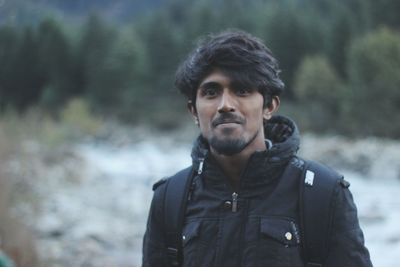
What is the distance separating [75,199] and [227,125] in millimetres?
11034

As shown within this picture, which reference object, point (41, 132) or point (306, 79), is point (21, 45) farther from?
point (306, 79)

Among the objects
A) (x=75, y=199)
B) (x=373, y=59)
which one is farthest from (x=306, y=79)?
(x=75, y=199)

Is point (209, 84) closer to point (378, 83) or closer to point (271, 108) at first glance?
point (271, 108)

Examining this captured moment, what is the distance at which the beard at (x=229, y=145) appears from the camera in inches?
56.7

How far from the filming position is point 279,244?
4.38 ft

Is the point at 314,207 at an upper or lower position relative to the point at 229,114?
lower

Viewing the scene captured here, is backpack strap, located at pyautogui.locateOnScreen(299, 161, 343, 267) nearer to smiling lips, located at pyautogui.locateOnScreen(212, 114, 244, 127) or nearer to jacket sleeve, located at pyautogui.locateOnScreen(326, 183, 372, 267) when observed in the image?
jacket sleeve, located at pyautogui.locateOnScreen(326, 183, 372, 267)

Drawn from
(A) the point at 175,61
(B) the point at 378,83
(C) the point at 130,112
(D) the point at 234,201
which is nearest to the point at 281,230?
(D) the point at 234,201

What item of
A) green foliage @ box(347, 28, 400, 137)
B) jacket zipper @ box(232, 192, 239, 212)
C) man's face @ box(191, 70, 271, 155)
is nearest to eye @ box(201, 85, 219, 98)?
man's face @ box(191, 70, 271, 155)

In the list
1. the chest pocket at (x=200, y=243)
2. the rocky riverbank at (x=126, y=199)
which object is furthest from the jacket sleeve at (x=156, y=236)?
the rocky riverbank at (x=126, y=199)

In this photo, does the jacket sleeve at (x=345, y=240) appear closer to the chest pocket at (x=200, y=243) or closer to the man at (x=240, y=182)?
the man at (x=240, y=182)

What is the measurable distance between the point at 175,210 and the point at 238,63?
0.39 m

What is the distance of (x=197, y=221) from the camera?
1.43 metres

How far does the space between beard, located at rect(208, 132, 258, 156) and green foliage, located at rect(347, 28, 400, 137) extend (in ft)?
73.4
